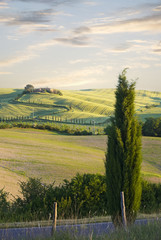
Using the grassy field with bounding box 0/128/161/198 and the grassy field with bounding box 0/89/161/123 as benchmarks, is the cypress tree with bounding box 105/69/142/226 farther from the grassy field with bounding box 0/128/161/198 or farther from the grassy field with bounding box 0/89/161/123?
the grassy field with bounding box 0/89/161/123

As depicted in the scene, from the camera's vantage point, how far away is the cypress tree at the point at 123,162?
1330 cm

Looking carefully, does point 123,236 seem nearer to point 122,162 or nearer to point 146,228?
point 146,228

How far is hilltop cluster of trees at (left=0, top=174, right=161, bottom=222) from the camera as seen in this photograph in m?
16.3

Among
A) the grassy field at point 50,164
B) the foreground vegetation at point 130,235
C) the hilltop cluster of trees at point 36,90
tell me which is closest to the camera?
the foreground vegetation at point 130,235

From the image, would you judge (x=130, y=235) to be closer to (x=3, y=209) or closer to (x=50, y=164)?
(x=3, y=209)

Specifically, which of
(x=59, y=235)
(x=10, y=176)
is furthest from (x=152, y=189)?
(x=10, y=176)

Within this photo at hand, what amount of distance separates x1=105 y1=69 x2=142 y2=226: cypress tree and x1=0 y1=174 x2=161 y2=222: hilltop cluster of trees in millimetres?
2781

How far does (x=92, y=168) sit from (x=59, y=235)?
29.6m

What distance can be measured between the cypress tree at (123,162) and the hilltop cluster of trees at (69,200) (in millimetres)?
2781

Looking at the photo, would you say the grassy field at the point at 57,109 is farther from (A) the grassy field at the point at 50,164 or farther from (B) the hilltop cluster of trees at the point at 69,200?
(B) the hilltop cluster of trees at the point at 69,200

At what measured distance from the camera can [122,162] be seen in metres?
13.4

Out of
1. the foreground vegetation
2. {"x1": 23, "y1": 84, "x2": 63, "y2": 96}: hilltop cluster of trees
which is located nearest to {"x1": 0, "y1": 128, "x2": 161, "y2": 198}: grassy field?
the foreground vegetation

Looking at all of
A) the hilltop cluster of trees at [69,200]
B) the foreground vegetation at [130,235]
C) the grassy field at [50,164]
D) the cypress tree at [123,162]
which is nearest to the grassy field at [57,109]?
the grassy field at [50,164]

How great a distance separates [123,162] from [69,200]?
169 inches
